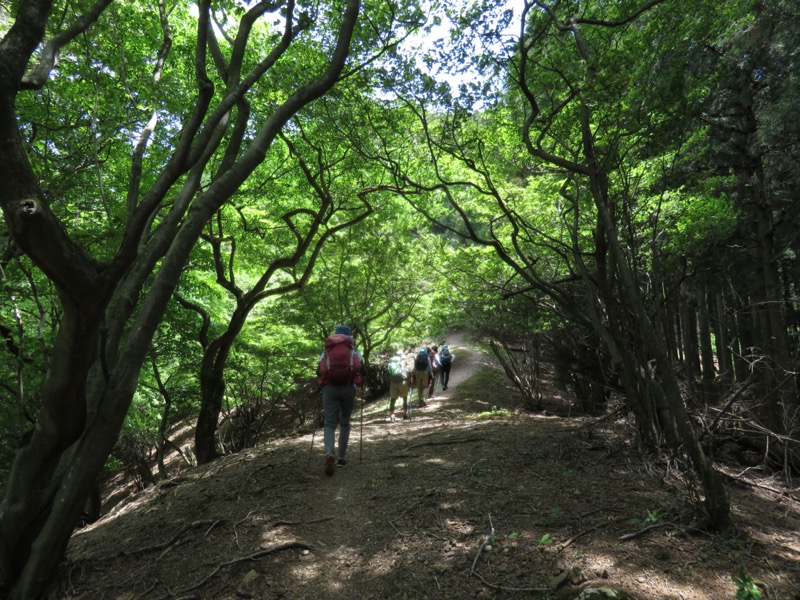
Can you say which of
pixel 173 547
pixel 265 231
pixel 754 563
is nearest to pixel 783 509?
pixel 754 563

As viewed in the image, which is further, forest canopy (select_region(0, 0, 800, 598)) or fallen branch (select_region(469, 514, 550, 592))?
forest canopy (select_region(0, 0, 800, 598))

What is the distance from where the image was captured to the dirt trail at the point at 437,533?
3133mm

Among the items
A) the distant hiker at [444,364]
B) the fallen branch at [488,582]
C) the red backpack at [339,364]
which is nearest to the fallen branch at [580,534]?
the fallen branch at [488,582]

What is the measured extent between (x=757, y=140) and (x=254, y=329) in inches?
515

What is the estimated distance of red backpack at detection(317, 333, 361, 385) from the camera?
5680 millimetres

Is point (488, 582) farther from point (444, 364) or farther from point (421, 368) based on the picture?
point (444, 364)

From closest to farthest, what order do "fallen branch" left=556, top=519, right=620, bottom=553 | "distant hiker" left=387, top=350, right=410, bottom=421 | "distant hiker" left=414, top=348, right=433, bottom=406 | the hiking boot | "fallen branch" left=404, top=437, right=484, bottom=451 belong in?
"fallen branch" left=556, top=519, right=620, bottom=553 → the hiking boot → "fallen branch" left=404, top=437, right=484, bottom=451 → "distant hiker" left=387, top=350, right=410, bottom=421 → "distant hiker" left=414, top=348, right=433, bottom=406

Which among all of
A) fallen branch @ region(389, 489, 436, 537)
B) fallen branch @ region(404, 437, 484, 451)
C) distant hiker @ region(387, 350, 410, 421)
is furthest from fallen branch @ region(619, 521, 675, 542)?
distant hiker @ region(387, 350, 410, 421)

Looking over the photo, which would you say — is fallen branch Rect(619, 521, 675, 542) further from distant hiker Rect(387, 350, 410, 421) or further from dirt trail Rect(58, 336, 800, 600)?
distant hiker Rect(387, 350, 410, 421)

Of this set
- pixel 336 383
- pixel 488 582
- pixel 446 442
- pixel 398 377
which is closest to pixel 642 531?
pixel 488 582

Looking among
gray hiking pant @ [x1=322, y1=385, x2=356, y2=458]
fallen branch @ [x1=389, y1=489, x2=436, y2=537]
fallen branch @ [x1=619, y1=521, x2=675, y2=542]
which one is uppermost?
gray hiking pant @ [x1=322, y1=385, x2=356, y2=458]

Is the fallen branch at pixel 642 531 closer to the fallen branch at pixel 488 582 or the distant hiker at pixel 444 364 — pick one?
the fallen branch at pixel 488 582

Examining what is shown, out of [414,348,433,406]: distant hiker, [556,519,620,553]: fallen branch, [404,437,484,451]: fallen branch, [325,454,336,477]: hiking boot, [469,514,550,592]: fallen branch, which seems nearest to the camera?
[469,514,550,592]: fallen branch

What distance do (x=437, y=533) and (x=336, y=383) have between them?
7.67 feet
